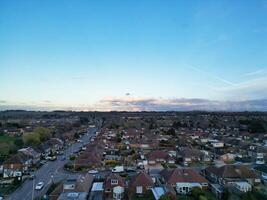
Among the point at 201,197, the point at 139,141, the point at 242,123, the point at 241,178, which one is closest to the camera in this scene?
the point at 201,197

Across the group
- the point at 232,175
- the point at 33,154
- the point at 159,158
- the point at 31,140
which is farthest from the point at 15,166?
the point at 232,175

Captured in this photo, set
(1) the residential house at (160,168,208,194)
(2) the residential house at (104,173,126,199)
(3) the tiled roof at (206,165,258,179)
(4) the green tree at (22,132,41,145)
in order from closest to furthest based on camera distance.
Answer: (2) the residential house at (104,173,126,199) < (1) the residential house at (160,168,208,194) < (3) the tiled roof at (206,165,258,179) < (4) the green tree at (22,132,41,145)

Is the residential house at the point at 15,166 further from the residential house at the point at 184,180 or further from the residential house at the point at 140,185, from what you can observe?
the residential house at the point at 184,180

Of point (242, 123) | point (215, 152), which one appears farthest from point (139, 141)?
point (242, 123)

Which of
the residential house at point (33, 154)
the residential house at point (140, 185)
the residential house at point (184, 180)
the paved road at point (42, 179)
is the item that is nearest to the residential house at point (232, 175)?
the residential house at point (184, 180)

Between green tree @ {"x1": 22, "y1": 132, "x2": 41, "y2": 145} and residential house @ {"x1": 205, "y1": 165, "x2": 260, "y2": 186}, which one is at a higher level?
green tree @ {"x1": 22, "y1": 132, "x2": 41, "y2": 145}

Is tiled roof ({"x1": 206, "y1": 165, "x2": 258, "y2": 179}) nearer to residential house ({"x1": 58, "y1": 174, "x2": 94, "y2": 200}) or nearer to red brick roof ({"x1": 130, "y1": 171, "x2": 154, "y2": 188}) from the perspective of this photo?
red brick roof ({"x1": 130, "y1": 171, "x2": 154, "y2": 188})

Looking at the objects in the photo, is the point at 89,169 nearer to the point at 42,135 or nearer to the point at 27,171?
the point at 27,171

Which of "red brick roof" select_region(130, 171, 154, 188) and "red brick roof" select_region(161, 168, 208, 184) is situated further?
"red brick roof" select_region(161, 168, 208, 184)

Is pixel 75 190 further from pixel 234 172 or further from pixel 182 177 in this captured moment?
pixel 234 172

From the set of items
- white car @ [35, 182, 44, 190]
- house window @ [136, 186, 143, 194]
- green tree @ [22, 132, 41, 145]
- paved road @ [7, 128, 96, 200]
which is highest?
green tree @ [22, 132, 41, 145]

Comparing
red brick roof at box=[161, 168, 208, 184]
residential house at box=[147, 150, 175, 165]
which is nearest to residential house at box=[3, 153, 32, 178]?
residential house at box=[147, 150, 175, 165]
